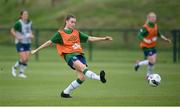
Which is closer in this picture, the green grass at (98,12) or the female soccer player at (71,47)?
the female soccer player at (71,47)

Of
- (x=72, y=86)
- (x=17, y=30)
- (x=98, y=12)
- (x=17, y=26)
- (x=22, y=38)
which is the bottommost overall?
(x=98, y=12)

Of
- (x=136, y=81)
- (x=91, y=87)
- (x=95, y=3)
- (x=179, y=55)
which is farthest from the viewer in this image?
(x=95, y=3)

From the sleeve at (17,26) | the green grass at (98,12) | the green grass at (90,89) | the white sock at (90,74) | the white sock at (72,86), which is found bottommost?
the green grass at (98,12)

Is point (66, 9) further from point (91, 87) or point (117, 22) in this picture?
point (91, 87)

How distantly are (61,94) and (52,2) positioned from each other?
43407 millimetres

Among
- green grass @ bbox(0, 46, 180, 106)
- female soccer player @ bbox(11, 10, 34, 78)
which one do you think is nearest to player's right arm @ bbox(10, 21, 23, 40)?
female soccer player @ bbox(11, 10, 34, 78)

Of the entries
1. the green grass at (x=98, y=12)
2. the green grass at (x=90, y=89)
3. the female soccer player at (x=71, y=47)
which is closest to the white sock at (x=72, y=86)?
the female soccer player at (x=71, y=47)

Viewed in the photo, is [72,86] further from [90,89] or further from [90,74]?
[90,89]

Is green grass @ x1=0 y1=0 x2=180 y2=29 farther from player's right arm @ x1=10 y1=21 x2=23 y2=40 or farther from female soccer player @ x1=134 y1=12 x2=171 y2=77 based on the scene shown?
player's right arm @ x1=10 y1=21 x2=23 y2=40

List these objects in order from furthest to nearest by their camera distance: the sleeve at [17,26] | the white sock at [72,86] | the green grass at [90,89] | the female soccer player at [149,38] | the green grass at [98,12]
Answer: the green grass at [98,12] < the female soccer player at [149,38] < the sleeve at [17,26] < the white sock at [72,86] < the green grass at [90,89]

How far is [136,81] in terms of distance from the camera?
2156cm

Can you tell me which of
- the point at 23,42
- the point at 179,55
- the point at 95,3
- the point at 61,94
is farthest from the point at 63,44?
the point at 95,3

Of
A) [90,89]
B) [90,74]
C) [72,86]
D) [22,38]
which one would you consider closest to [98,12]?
[22,38]

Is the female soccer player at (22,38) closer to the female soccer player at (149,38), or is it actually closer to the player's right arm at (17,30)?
the player's right arm at (17,30)
